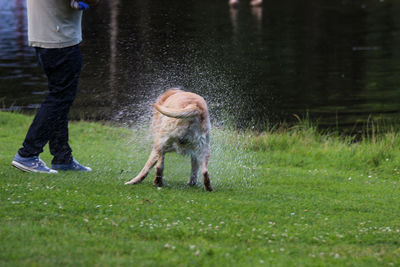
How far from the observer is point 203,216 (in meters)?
6.07

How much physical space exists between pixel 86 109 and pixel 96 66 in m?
7.76

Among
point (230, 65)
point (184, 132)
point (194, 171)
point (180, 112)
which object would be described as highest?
point (180, 112)

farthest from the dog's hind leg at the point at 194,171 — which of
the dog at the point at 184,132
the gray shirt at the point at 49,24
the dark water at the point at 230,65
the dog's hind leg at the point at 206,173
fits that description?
the dark water at the point at 230,65

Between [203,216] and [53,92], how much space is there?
2.94m

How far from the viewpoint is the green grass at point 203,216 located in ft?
15.9

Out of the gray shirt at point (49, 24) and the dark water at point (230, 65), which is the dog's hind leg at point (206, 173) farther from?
the dark water at point (230, 65)

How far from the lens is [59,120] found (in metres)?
7.86

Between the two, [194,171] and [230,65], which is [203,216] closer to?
[194,171]

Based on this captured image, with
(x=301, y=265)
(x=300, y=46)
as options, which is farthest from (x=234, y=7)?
(x=301, y=265)

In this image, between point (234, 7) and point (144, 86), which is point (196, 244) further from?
point (234, 7)

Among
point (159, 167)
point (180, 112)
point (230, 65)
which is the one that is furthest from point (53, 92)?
point (230, 65)

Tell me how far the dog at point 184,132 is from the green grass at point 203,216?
376mm

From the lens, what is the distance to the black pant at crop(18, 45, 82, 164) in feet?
24.6

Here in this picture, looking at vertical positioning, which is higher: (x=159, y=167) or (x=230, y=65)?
(x=159, y=167)
